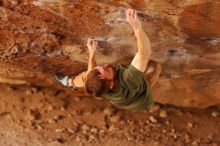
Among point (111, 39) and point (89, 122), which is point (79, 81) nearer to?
point (111, 39)

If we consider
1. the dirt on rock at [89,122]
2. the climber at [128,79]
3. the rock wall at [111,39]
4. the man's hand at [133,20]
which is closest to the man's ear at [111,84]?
the climber at [128,79]

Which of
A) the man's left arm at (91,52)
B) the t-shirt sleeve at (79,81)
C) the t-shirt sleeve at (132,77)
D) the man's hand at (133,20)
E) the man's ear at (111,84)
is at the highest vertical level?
the man's hand at (133,20)

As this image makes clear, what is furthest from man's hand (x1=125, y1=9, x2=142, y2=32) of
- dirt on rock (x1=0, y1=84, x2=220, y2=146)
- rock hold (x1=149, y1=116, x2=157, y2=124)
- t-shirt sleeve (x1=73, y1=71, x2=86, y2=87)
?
rock hold (x1=149, y1=116, x2=157, y2=124)

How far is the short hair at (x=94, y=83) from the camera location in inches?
159

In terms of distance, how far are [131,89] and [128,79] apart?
10 cm

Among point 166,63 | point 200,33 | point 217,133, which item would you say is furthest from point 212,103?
point 200,33

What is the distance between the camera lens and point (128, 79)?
4.16 meters

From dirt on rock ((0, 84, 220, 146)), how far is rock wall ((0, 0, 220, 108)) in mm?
291

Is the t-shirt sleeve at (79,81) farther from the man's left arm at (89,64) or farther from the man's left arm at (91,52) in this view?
the man's left arm at (91,52)

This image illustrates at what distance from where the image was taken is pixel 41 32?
467cm

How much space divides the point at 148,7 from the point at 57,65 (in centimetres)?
139

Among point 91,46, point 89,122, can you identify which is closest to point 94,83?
point 91,46

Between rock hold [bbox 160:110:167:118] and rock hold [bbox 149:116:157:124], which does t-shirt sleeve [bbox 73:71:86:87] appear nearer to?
rock hold [bbox 149:116:157:124]

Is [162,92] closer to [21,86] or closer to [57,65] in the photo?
[57,65]
